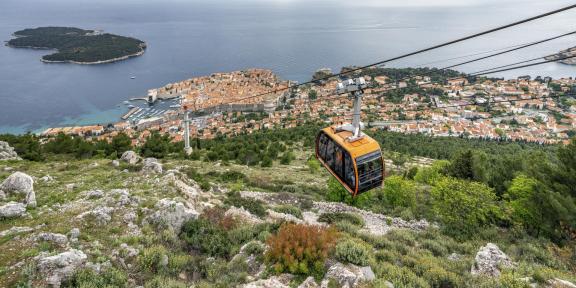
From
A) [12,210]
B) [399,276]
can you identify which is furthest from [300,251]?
[12,210]

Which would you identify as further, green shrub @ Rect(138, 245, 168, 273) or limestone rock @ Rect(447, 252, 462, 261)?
limestone rock @ Rect(447, 252, 462, 261)

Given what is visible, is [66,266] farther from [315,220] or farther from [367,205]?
[367,205]

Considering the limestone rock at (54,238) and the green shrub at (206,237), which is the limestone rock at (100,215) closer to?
the limestone rock at (54,238)

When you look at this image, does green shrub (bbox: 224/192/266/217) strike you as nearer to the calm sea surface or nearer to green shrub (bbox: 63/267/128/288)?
green shrub (bbox: 63/267/128/288)

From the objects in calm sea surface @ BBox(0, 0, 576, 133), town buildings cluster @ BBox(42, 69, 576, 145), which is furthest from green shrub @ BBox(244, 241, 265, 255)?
calm sea surface @ BBox(0, 0, 576, 133)

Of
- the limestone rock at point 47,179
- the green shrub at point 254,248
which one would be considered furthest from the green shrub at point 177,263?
the limestone rock at point 47,179

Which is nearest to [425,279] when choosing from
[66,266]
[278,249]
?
[278,249]

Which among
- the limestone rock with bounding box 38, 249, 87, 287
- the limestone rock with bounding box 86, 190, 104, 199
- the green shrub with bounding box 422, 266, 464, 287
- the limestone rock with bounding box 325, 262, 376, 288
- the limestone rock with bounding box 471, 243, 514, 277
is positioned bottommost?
the limestone rock with bounding box 471, 243, 514, 277
